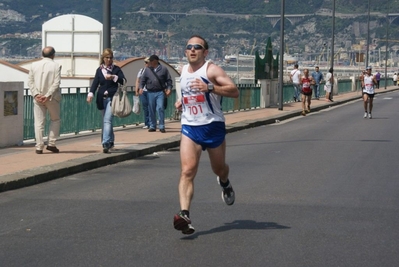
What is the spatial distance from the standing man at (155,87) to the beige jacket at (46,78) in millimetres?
6140

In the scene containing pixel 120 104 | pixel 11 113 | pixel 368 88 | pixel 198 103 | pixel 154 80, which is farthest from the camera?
pixel 368 88

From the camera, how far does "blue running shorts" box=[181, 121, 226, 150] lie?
9164 millimetres

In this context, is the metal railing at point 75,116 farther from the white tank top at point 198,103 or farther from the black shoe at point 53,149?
the white tank top at point 198,103

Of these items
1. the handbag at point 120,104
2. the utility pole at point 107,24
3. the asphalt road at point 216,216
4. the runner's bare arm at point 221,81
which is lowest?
the asphalt road at point 216,216

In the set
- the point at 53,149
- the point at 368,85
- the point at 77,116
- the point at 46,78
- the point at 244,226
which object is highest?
the point at 46,78

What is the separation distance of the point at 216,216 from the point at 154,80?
11.5 m

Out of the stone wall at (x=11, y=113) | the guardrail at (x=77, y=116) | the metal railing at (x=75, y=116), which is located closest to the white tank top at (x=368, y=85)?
the guardrail at (x=77, y=116)

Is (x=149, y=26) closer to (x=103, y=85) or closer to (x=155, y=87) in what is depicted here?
(x=155, y=87)

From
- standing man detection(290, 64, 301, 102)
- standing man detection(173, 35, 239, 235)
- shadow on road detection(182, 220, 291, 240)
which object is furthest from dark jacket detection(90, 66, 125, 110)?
standing man detection(290, 64, 301, 102)

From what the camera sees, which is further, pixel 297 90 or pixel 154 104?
pixel 297 90

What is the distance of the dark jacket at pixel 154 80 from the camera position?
70.4 ft

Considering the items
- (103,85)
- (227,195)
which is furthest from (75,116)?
(227,195)

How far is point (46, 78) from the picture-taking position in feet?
50.4

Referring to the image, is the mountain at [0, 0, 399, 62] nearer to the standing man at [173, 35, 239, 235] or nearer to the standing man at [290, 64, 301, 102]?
the standing man at [290, 64, 301, 102]
